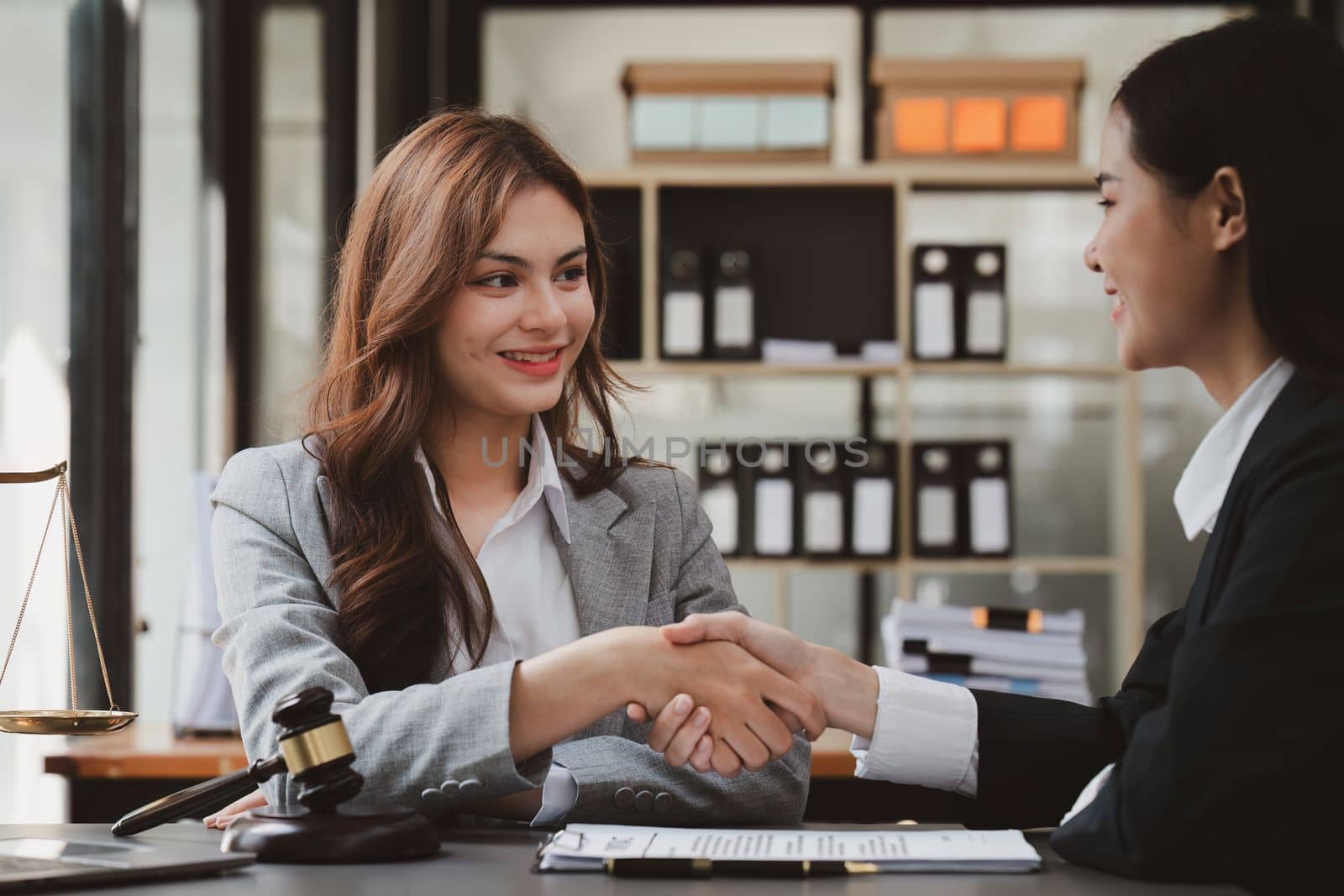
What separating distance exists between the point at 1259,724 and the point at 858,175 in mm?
2825

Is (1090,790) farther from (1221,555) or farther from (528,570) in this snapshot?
(528,570)

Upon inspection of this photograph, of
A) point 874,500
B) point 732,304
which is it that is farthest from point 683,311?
point 874,500

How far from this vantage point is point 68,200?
255cm

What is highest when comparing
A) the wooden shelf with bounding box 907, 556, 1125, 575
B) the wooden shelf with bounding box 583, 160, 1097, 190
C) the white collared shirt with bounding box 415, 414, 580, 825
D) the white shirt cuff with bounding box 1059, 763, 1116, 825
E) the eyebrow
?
the wooden shelf with bounding box 583, 160, 1097, 190

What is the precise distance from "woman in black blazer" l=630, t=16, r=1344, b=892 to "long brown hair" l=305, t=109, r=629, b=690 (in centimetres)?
31

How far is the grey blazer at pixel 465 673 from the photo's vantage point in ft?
4.07

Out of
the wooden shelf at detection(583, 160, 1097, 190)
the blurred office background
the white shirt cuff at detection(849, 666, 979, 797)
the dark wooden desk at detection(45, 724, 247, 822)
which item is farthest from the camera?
the wooden shelf at detection(583, 160, 1097, 190)

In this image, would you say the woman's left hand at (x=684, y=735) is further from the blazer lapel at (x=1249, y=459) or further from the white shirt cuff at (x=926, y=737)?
the blazer lapel at (x=1249, y=459)

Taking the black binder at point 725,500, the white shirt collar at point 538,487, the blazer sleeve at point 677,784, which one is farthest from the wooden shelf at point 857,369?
the blazer sleeve at point 677,784

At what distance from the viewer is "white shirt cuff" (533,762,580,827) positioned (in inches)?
53.7

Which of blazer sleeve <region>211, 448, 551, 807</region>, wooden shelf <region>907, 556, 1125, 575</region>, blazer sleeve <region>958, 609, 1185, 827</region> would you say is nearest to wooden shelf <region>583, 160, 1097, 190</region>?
wooden shelf <region>907, 556, 1125, 575</region>

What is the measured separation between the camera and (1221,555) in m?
1.14

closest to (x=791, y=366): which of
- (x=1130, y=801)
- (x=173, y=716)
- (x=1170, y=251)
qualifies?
(x=173, y=716)

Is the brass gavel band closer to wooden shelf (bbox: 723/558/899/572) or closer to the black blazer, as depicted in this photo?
the black blazer
